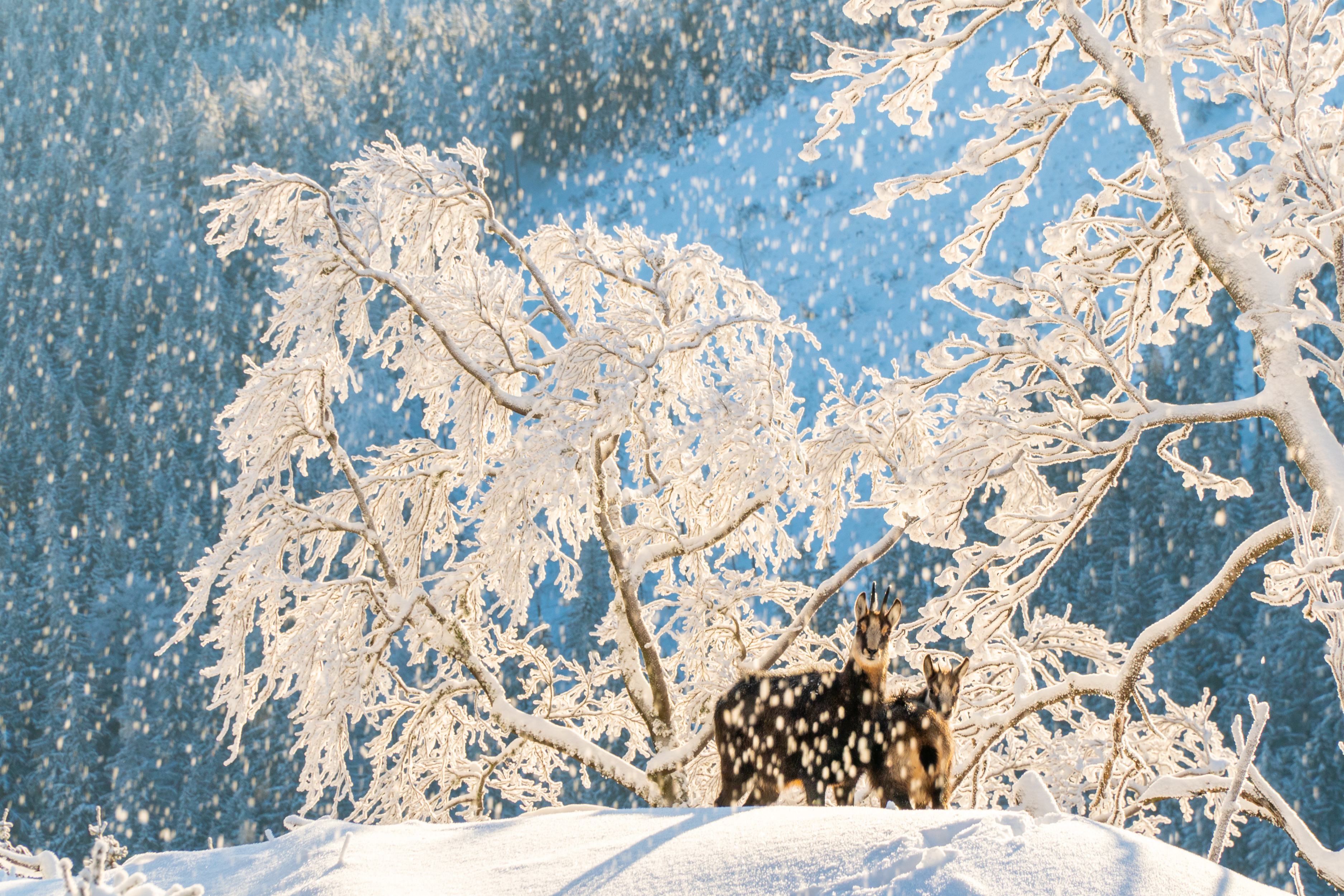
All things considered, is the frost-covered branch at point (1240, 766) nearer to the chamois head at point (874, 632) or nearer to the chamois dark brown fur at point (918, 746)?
the chamois dark brown fur at point (918, 746)

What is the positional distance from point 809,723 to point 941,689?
1.79ft

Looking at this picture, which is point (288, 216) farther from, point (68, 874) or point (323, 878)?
point (68, 874)

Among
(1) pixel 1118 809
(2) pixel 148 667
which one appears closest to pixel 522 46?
(2) pixel 148 667

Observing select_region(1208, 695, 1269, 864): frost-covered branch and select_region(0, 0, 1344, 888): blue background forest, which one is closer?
select_region(1208, 695, 1269, 864): frost-covered branch

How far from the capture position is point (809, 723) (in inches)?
145

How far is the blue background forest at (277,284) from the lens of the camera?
107 feet

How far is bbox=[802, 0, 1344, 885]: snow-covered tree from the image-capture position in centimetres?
380

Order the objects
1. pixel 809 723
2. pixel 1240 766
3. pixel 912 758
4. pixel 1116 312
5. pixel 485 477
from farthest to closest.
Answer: pixel 485 477, pixel 1116 312, pixel 809 723, pixel 912 758, pixel 1240 766

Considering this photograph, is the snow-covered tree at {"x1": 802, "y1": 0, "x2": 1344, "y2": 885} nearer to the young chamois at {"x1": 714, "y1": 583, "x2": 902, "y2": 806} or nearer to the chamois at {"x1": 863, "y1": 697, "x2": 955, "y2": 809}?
the young chamois at {"x1": 714, "y1": 583, "x2": 902, "y2": 806}

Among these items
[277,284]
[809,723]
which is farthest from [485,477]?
[277,284]

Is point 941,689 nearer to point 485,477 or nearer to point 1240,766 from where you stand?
point 1240,766

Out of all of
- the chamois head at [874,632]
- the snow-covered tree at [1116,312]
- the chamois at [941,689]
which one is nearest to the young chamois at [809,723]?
the chamois head at [874,632]

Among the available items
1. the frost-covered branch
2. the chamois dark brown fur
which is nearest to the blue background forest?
the chamois dark brown fur

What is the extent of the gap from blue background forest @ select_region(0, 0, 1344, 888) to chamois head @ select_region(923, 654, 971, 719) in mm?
25938
